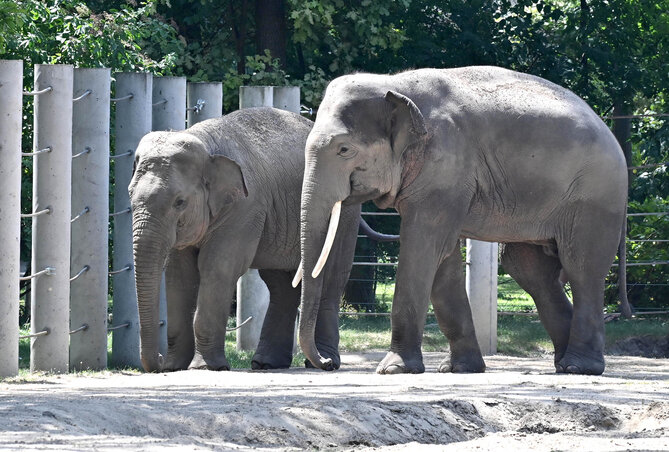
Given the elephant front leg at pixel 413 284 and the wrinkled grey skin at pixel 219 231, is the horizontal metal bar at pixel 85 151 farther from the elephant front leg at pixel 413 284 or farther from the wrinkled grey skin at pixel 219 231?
the elephant front leg at pixel 413 284

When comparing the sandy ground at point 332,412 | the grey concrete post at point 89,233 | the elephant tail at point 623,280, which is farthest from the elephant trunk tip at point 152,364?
the elephant tail at point 623,280

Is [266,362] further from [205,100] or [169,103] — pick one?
[205,100]

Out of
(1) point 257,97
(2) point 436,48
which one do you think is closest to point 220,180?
(1) point 257,97

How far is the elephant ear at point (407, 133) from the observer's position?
420 inches

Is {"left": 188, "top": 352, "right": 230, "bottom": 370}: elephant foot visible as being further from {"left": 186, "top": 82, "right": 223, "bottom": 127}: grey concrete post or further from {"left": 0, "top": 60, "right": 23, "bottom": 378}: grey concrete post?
{"left": 186, "top": 82, "right": 223, "bottom": 127}: grey concrete post

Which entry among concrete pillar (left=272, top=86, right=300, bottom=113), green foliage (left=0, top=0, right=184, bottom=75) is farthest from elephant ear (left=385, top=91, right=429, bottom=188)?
green foliage (left=0, top=0, right=184, bottom=75)

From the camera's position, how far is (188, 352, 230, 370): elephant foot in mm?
11016

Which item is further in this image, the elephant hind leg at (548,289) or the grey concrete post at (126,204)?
the grey concrete post at (126,204)

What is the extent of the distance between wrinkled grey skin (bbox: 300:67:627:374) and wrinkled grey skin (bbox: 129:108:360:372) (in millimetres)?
816

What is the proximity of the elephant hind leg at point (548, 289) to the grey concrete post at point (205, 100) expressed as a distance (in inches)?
123

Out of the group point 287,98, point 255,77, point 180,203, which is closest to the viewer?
point 180,203

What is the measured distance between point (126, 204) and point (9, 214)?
1993mm

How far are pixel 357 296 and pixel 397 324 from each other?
26.5 feet

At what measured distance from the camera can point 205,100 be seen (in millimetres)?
13289
